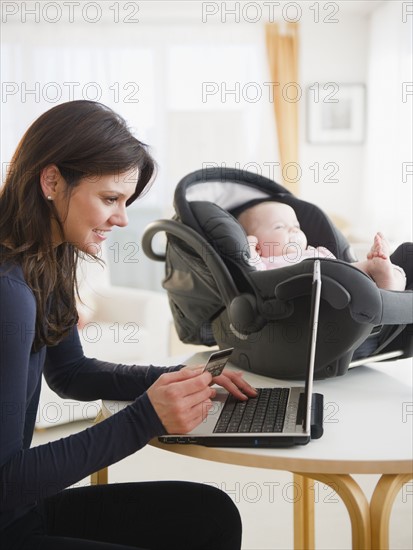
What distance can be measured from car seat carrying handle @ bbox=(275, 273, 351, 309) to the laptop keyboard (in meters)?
0.19

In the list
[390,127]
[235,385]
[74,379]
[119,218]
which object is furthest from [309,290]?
[390,127]

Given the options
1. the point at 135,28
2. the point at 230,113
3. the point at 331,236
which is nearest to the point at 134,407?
the point at 331,236

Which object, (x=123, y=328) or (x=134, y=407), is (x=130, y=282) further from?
(x=134, y=407)

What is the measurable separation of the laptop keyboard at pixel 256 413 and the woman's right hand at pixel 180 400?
0.23 feet

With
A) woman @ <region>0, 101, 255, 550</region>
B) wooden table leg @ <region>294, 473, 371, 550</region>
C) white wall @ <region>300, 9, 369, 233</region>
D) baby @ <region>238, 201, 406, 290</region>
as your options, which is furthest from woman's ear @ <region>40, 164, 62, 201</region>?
white wall @ <region>300, 9, 369, 233</region>

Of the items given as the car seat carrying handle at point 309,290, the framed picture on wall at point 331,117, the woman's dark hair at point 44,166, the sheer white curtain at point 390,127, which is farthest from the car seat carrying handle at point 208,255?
the framed picture on wall at point 331,117

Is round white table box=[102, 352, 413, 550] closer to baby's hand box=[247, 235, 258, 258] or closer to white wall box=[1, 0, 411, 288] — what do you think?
baby's hand box=[247, 235, 258, 258]

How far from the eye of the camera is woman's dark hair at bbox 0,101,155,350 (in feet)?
3.92

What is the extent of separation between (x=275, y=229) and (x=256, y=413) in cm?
83

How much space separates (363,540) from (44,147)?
32.0 inches

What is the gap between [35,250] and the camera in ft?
3.97

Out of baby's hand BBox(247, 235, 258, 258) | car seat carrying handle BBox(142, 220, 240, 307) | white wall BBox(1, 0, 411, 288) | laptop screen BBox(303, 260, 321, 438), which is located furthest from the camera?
white wall BBox(1, 0, 411, 288)

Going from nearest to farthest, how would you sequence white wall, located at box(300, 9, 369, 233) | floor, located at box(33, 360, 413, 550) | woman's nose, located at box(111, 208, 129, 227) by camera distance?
woman's nose, located at box(111, 208, 129, 227) < floor, located at box(33, 360, 413, 550) < white wall, located at box(300, 9, 369, 233)

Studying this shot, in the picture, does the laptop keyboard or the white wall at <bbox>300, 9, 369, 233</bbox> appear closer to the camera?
the laptop keyboard
